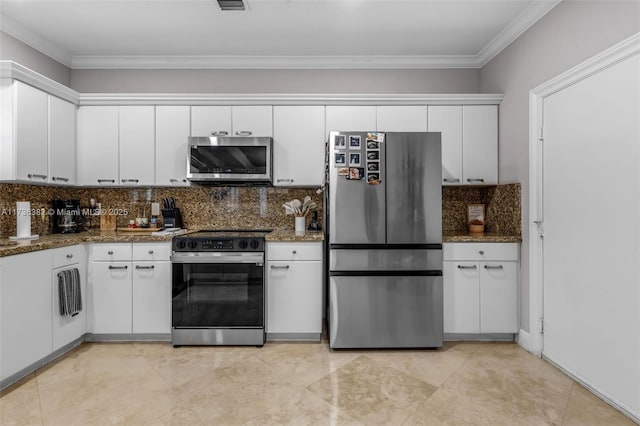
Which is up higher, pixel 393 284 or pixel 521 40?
pixel 521 40

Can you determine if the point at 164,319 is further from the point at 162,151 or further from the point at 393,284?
the point at 393,284

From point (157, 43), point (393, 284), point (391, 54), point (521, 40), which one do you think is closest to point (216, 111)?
point (157, 43)

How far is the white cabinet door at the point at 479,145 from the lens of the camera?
3178mm

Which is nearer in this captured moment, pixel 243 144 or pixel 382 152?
pixel 382 152

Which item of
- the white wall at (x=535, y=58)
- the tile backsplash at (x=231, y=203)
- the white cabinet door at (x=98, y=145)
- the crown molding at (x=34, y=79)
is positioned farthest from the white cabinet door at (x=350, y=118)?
the crown molding at (x=34, y=79)

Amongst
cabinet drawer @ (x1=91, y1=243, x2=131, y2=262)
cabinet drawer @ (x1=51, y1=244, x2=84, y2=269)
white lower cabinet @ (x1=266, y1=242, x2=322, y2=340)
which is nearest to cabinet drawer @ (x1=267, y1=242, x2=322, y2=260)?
white lower cabinet @ (x1=266, y1=242, x2=322, y2=340)

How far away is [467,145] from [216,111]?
240 centimetres

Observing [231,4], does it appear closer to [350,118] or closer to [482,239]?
[350,118]

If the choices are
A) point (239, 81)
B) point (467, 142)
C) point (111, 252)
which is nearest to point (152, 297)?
point (111, 252)

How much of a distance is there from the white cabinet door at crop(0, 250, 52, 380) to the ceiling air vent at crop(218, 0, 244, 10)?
7.32 feet

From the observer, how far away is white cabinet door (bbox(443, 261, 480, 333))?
2850mm

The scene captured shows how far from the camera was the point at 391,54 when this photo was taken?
134 inches

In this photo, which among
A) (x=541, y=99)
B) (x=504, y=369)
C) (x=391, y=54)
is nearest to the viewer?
(x=504, y=369)

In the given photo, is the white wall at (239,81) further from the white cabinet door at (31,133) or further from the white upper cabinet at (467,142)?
the white cabinet door at (31,133)
